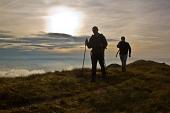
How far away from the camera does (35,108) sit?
2117 cm

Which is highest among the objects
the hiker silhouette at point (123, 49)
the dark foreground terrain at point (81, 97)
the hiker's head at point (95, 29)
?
the hiker's head at point (95, 29)

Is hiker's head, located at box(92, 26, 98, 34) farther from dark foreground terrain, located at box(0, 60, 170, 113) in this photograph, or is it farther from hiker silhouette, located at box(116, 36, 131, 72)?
hiker silhouette, located at box(116, 36, 131, 72)

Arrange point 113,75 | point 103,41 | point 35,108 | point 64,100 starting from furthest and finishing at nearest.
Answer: point 113,75 < point 103,41 < point 64,100 < point 35,108

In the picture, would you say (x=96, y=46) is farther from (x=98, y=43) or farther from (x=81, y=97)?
(x=81, y=97)

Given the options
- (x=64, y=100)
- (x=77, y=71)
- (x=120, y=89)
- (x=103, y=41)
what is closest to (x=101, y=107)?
(x=64, y=100)

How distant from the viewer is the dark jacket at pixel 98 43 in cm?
3098

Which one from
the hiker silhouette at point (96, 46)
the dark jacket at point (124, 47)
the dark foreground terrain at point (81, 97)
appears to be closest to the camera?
the dark foreground terrain at point (81, 97)

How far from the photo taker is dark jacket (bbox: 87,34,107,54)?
30984 millimetres

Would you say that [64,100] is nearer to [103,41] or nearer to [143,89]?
[143,89]

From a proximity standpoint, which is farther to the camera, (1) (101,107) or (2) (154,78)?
(2) (154,78)

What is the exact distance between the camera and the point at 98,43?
102 ft

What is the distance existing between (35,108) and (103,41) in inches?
442

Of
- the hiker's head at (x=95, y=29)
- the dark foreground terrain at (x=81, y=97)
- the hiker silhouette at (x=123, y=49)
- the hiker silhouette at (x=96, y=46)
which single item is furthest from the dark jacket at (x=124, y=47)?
the dark foreground terrain at (x=81, y=97)

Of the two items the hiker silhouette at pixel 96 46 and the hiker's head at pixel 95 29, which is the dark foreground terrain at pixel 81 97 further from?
the hiker's head at pixel 95 29
